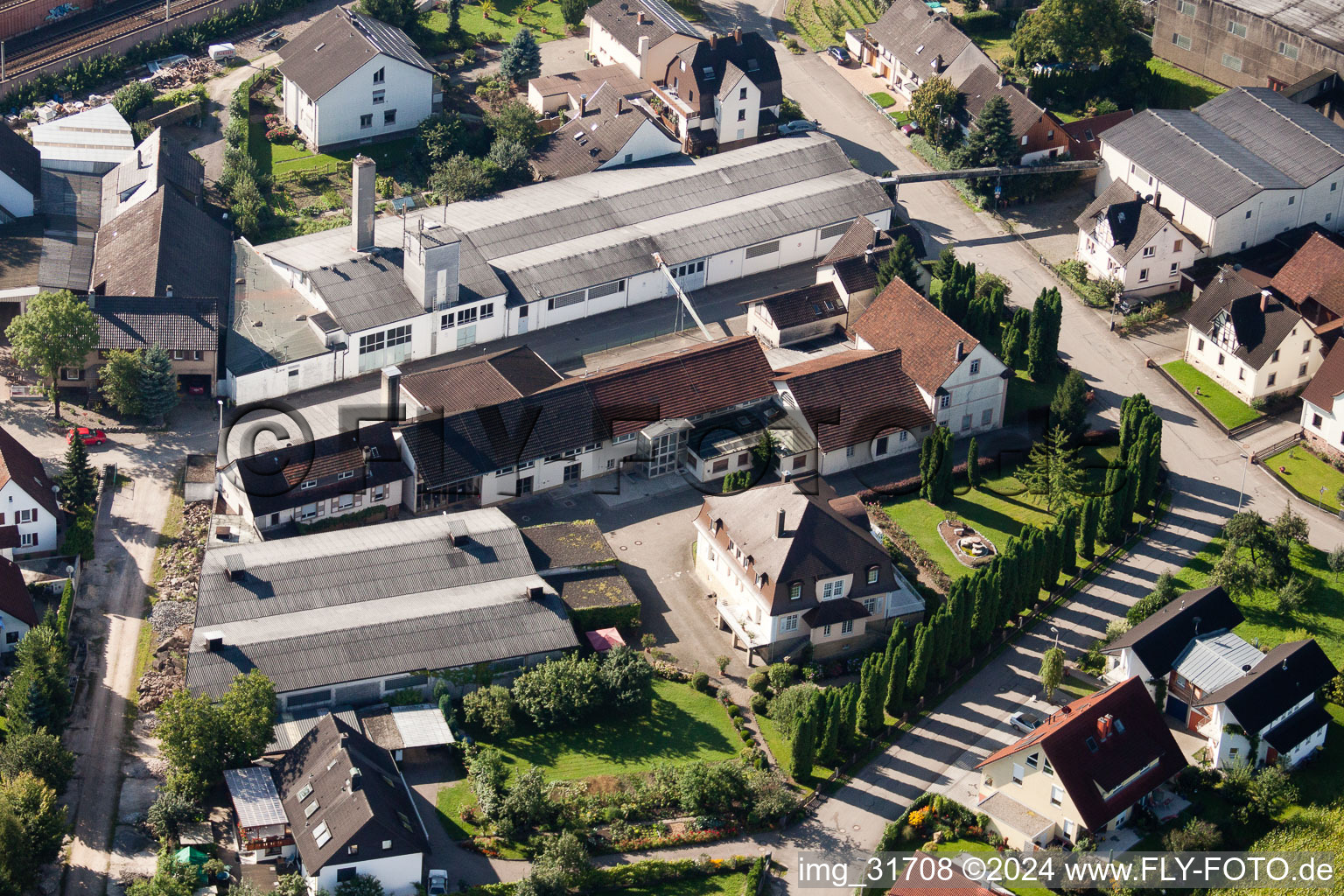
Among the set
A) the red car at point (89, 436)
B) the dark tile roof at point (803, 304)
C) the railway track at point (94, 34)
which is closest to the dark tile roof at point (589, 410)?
the dark tile roof at point (803, 304)

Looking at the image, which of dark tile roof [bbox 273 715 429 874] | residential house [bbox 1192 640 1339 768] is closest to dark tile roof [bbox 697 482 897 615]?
residential house [bbox 1192 640 1339 768]

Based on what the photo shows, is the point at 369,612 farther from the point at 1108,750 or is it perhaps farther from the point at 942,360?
the point at 942,360

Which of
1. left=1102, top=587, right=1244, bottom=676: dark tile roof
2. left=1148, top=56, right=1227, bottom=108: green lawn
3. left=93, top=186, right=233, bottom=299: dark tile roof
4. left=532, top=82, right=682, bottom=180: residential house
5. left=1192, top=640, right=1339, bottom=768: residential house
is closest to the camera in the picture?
left=1192, top=640, right=1339, bottom=768: residential house

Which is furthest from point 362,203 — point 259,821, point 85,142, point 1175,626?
point 1175,626

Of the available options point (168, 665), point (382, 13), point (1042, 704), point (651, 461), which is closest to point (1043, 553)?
point (1042, 704)

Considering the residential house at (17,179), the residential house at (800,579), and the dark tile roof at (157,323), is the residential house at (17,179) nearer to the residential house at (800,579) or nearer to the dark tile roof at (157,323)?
the dark tile roof at (157,323)

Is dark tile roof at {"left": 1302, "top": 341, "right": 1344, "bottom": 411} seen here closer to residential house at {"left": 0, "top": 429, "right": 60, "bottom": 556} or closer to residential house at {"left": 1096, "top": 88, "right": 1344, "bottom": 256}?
residential house at {"left": 1096, "top": 88, "right": 1344, "bottom": 256}

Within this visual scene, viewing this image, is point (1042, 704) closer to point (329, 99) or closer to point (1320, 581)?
point (1320, 581)
